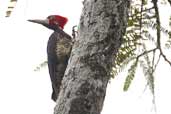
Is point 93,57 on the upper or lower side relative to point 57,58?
upper

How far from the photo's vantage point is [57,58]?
3.20 m

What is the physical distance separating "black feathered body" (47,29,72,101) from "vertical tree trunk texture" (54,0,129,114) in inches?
51.4

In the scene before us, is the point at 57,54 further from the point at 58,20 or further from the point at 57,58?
the point at 58,20

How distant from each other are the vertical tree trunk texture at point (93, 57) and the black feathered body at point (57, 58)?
1306 millimetres

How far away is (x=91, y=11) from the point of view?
5.79ft

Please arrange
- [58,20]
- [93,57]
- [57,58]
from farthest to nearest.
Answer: [58,20] → [57,58] → [93,57]

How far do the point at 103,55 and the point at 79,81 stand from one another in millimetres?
131

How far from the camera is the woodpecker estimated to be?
3.12 meters

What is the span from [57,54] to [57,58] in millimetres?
67

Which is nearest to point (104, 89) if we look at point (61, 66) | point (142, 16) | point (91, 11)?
point (91, 11)

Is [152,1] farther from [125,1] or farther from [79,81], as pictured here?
[79,81]

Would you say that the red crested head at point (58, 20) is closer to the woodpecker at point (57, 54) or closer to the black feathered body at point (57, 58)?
the woodpecker at point (57, 54)

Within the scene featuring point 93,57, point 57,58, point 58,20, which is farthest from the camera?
point 58,20

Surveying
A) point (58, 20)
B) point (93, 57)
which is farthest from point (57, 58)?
point (93, 57)
